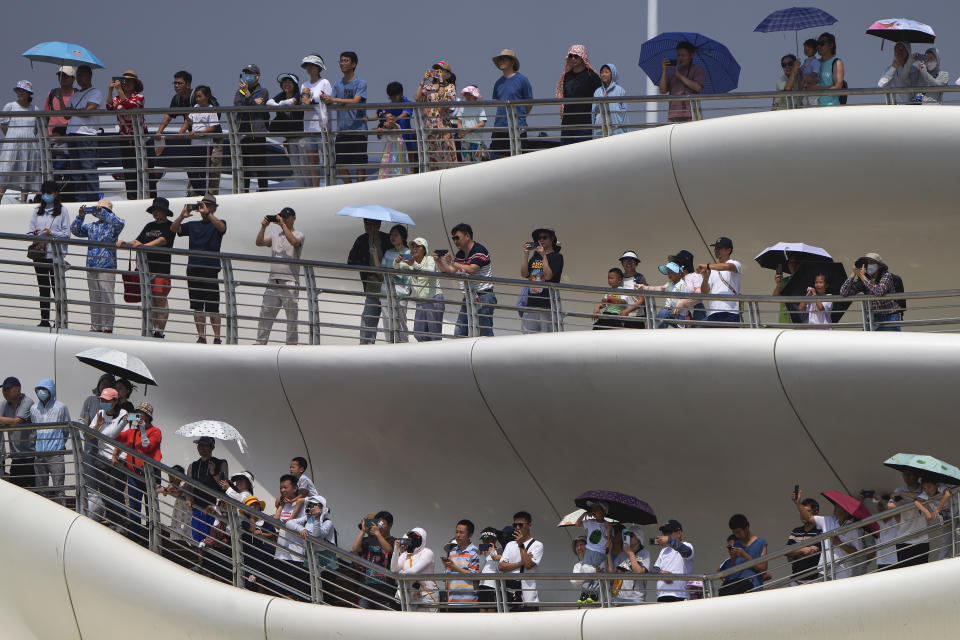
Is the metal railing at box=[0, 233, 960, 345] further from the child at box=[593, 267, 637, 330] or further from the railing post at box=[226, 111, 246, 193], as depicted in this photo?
the railing post at box=[226, 111, 246, 193]

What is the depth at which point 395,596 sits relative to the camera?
12055mm

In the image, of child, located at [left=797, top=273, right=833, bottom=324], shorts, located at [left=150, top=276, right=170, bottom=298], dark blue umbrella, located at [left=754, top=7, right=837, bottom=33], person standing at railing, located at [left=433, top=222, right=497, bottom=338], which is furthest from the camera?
dark blue umbrella, located at [left=754, top=7, right=837, bottom=33]

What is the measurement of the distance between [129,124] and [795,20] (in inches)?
350

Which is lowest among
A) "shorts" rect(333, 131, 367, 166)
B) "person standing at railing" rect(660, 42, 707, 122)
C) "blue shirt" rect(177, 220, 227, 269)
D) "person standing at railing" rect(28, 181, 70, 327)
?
"blue shirt" rect(177, 220, 227, 269)

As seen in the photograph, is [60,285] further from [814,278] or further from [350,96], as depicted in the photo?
[814,278]

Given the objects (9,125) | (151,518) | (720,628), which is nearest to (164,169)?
(9,125)

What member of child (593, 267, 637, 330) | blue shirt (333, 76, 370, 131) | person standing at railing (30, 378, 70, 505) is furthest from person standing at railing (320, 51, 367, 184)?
person standing at railing (30, 378, 70, 505)

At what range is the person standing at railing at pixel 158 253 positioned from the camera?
15.6m

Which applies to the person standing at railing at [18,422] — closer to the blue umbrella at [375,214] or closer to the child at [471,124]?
the blue umbrella at [375,214]

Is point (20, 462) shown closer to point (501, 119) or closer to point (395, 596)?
point (395, 596)

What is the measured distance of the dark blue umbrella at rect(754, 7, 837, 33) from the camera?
1656 centimetres

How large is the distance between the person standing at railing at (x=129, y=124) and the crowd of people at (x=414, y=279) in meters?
1.53

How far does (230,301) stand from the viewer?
1514 cm

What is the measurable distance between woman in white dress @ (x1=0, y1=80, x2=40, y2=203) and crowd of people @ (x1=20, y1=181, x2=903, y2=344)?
2090 millimetres
